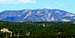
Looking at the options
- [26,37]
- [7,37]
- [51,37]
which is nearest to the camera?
[7,37]

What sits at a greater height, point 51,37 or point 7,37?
point 7,37

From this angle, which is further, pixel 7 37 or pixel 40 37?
pixel 40 37

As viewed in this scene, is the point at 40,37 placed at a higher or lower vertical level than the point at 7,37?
lower

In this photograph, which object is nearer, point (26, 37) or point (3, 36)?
point (3, 36)

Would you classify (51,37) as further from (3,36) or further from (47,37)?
(3,36)

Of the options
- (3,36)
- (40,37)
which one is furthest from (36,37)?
(3,36)

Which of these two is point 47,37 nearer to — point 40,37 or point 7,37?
point 40,37

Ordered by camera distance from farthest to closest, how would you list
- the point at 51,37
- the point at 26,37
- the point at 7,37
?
the point at 51,37 → the point at 26,37 → the point at 7,37

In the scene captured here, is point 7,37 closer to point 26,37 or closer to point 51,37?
point 26,37
